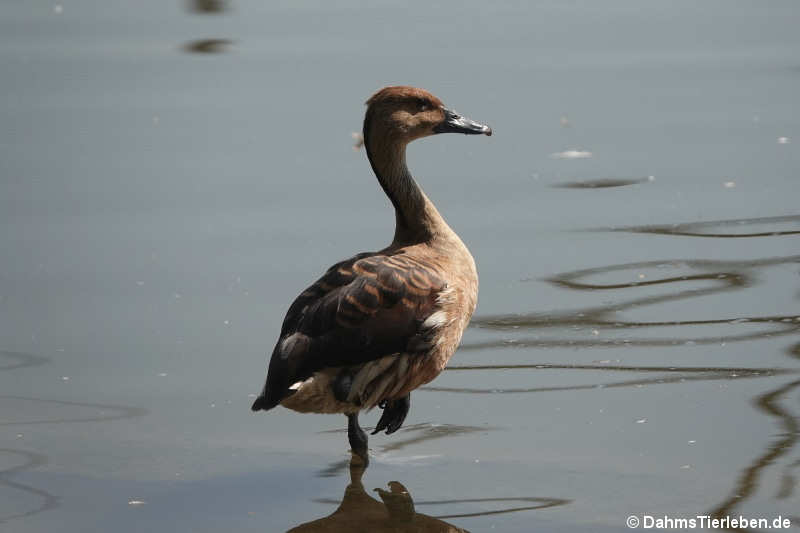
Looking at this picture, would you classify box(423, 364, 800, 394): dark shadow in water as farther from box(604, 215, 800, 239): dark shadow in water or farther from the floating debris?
the floating debris

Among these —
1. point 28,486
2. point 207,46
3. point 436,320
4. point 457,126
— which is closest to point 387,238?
point 457,126

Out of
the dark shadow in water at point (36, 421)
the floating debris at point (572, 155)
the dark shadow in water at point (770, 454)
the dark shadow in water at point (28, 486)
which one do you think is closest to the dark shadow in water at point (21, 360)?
the dark shadow in water at point (36, 421)

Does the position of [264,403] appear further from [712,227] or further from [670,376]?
[712,227]

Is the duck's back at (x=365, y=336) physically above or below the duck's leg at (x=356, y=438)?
above

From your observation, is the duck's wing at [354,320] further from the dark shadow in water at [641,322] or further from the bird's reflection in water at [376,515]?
the dark shadow in water at [641,322]

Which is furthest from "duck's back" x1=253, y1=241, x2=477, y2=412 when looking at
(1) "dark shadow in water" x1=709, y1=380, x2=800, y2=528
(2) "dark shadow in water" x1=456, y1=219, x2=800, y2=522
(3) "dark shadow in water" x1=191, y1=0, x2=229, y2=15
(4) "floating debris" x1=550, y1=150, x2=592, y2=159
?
(3) "dark shadow in water" x1=191, y1=0, x2=229, y2=15

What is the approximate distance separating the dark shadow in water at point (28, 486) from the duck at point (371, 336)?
878 mm

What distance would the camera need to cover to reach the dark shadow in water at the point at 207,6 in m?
13.0

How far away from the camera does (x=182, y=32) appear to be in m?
12.4

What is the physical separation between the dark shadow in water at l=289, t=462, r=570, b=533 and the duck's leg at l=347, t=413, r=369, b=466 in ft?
0.77

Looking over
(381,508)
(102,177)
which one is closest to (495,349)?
(381,508)

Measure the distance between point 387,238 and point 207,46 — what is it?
4388 millimetres

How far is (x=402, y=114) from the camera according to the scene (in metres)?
6.47

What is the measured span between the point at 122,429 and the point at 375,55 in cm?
541
